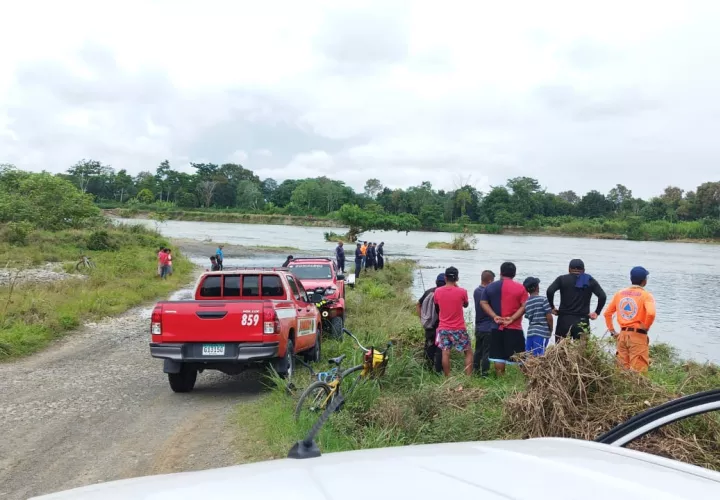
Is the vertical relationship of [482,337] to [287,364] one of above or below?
above

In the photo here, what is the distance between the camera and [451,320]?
9.21 m

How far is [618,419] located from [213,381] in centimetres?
646

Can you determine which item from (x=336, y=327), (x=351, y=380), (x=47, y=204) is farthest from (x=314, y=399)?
(x=47, y=204)

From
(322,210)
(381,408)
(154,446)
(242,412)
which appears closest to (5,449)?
(154,446)

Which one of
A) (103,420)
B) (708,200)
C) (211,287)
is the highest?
(708,200)

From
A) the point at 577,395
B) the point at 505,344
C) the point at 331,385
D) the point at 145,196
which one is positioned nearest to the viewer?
the point at 577,395

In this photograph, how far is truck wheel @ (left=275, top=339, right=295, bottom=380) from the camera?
905cm

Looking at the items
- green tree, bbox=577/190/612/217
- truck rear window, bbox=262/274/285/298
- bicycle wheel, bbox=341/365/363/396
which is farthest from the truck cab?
green tree, bbox=577/190/612/217

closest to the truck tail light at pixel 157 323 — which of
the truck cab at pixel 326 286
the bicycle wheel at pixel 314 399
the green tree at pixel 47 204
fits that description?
the bicycle wheel at pixel 314 399

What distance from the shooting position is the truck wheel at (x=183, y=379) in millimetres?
9078

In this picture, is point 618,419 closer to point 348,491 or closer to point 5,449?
point 348,491

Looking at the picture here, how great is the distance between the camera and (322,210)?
13875 centimetres

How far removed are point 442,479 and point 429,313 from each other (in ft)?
26.3

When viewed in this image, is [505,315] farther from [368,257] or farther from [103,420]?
[368,257]
